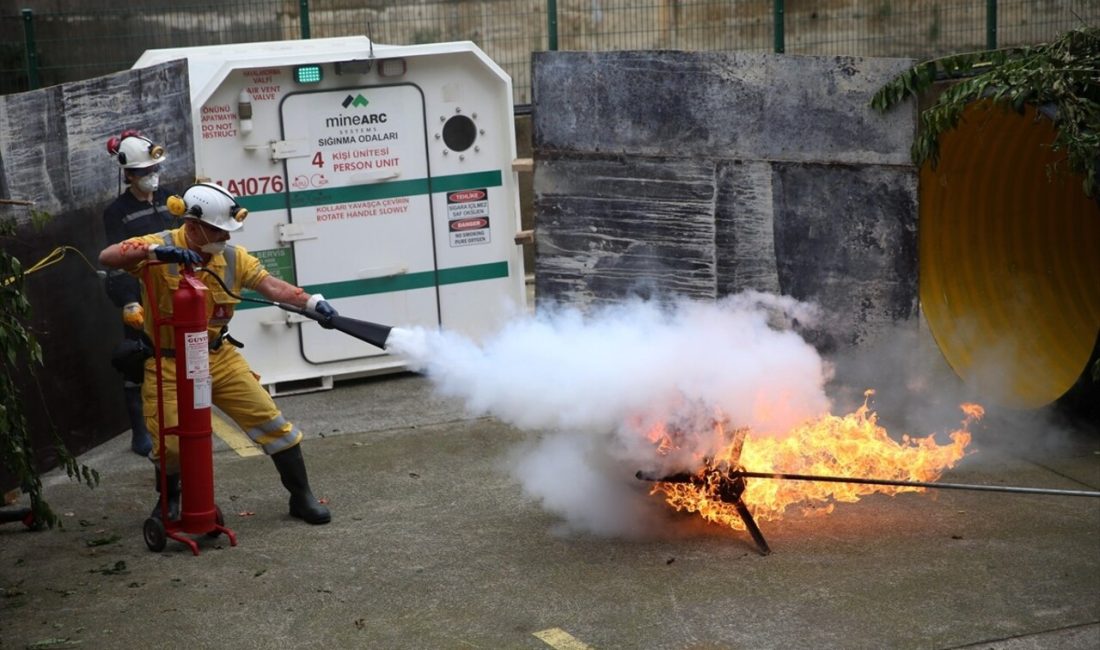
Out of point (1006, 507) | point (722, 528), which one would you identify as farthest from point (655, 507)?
point (1006, 507)

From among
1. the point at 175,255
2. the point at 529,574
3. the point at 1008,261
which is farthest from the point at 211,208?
the point at 1008,261

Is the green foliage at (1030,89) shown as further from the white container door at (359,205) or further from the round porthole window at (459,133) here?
the white container door at (359,205)

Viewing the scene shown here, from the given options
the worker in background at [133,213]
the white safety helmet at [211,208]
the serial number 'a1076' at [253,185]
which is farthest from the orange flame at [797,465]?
the serial number 'a1076' at [253,185]

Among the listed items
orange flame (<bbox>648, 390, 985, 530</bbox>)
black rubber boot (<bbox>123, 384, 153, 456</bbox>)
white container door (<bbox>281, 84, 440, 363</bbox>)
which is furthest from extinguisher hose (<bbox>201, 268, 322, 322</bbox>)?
white container door (<bbox>281, 84, 440, 363</bbox>)

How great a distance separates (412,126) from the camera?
9773 millimetres

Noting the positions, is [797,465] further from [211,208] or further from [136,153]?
[136,153]

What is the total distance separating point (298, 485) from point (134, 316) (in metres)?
1.37

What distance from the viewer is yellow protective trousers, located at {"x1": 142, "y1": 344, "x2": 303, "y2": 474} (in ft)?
22.0

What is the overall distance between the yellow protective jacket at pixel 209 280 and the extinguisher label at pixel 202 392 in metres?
0.32

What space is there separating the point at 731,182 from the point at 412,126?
270 cm

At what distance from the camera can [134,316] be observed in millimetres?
7438

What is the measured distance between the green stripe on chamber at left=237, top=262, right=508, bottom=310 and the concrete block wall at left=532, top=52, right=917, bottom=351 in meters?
2.22

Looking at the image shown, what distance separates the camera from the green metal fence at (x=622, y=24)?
1268 centimetres

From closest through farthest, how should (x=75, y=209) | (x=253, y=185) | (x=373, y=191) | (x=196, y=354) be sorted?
1. (x=196, y=354)
2. (x=75, y=209)
3. (x=253, y=185)
4. (x=373, y=191)
